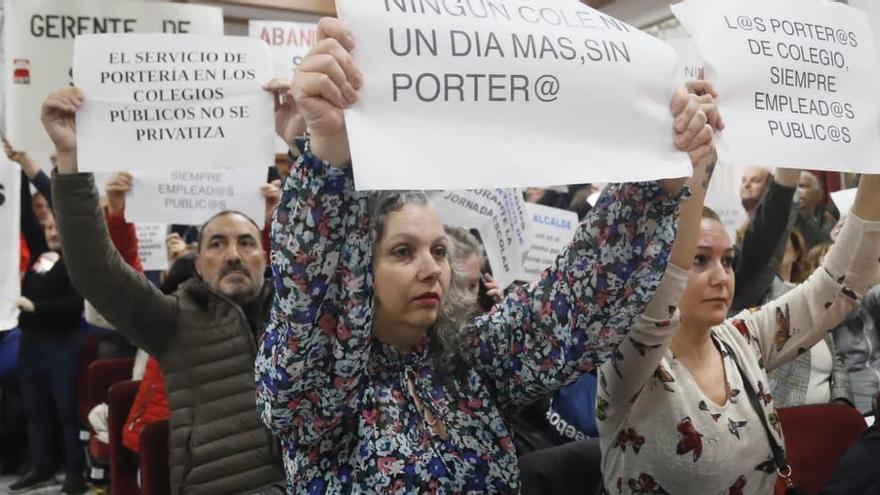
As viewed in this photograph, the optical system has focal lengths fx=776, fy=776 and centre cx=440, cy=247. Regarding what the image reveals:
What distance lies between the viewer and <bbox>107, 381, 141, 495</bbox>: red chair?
2.68 meters

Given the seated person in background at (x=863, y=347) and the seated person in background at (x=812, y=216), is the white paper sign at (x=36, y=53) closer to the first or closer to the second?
the seated person in background at (x=863, y=347)

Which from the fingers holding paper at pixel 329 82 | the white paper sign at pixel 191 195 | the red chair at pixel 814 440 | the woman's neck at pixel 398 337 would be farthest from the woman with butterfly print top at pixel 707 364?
the white paper sign at pixel 191 195

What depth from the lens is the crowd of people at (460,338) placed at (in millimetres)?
1073

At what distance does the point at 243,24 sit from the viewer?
6.60m

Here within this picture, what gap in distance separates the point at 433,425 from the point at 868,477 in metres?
0.75

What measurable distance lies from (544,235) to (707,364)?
1.50m

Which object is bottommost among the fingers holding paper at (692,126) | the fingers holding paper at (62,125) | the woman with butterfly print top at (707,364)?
the woman with butterfly print top at (707,364)

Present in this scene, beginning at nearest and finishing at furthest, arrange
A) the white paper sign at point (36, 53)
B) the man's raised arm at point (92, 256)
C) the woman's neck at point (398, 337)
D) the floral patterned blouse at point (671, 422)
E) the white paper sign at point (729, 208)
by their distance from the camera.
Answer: the woman's neck at point (398, 337) → the floral patterned blouse at point (671, 422) → the man's raised arm at point (92, 256) → the white paper sign at point (36, 53) → the white paper sign at point (729, 208)

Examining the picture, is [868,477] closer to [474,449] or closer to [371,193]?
[474,449]

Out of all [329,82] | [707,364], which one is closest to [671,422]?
[707,364]

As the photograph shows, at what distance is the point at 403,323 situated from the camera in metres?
1.29

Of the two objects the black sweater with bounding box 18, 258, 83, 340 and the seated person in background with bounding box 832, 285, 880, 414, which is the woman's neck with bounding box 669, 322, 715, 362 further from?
the black sweater with bounding box 18, 258, 83, 340

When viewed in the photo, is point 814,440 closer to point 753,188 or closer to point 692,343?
point 692,343

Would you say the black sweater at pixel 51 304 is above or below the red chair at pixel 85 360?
above
